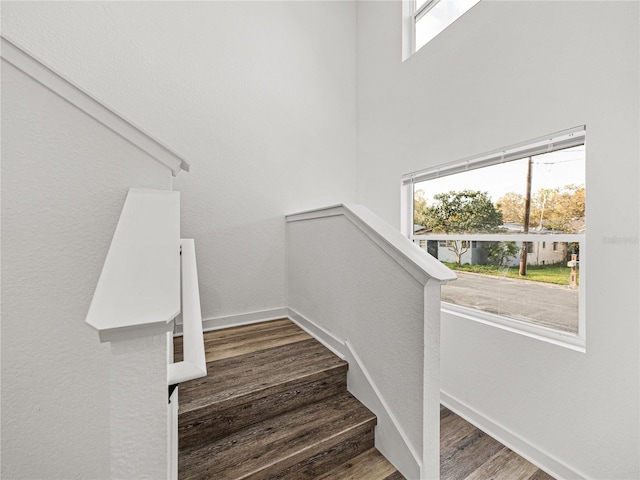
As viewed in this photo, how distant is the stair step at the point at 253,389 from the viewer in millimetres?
1225

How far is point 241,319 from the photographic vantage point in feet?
7.39

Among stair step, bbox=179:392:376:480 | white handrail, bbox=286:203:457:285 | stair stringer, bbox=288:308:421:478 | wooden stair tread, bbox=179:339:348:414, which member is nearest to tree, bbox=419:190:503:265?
white handrail, bbox=286:203:457:285

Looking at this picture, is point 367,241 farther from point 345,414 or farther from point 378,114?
point 378,114

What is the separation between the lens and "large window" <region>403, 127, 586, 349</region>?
1.46 m

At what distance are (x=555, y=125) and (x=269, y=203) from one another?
1.96m

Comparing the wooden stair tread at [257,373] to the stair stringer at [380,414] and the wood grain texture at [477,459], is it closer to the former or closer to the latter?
the stair stringer at [380,414]

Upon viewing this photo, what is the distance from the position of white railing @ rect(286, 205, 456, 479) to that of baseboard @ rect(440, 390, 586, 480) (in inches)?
29.9

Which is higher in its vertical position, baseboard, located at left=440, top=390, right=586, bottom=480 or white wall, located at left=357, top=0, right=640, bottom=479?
white wall, located at left=357, top=0, right=640, bottom=479

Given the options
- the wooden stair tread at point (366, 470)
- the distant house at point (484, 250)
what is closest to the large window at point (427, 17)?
the distant house at point (484, 250)

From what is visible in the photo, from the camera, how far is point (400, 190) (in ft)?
7.76

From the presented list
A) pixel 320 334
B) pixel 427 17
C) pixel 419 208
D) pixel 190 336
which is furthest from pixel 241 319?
pixel 427 17

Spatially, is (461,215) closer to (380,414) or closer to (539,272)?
(539,272)

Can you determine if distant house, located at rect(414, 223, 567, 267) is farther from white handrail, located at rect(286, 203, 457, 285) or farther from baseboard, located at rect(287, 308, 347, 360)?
baseboard, located at rect(287, 308, 347, 360)

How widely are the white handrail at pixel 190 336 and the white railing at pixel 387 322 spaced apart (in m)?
0.83
